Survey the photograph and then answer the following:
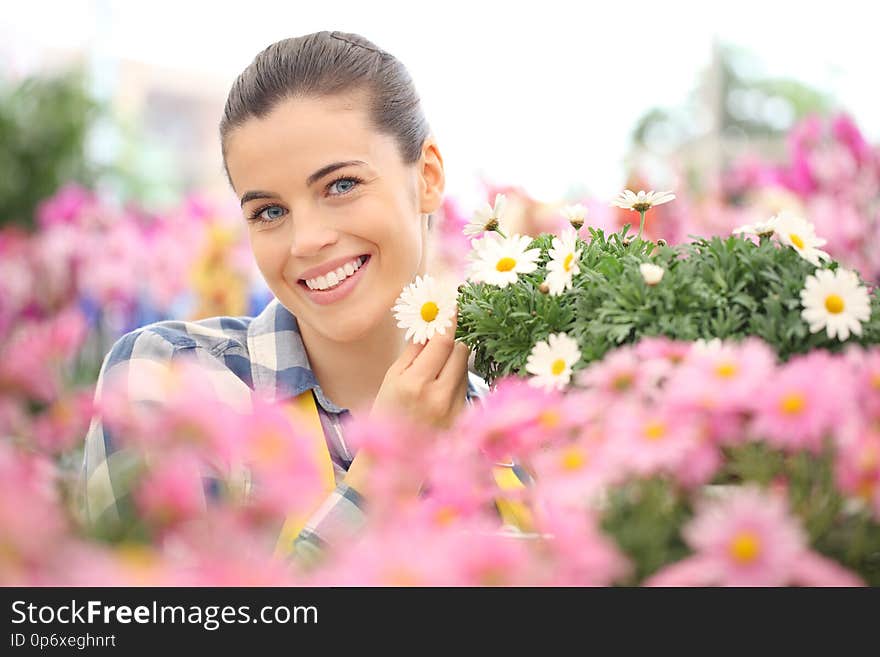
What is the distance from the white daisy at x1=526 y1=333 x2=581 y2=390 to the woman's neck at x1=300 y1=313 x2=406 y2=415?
516 mm

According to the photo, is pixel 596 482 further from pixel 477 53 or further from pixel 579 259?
pixel 477 53

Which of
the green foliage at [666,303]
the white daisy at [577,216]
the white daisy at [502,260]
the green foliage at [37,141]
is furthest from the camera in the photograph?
the green foliage at [37,141]

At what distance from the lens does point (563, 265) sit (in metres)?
0.81

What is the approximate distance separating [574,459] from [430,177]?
81 cm

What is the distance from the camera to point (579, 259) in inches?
32.6

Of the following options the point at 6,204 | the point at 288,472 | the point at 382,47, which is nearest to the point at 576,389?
the point at 288,472

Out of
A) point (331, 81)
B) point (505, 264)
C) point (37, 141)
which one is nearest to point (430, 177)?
point (331, 81)

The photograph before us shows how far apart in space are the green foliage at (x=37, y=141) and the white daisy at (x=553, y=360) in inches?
79.3

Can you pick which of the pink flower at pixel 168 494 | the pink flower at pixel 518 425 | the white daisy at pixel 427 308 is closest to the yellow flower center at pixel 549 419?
the pink flower at pixel 518 425

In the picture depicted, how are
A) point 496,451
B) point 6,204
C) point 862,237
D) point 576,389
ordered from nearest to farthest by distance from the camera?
point 496,451, point 576,389, point 862,237, point 6,204

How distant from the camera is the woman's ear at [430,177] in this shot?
125cm

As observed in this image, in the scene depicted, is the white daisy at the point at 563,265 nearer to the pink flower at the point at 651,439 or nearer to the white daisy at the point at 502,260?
the white daisy at the point at 502,260

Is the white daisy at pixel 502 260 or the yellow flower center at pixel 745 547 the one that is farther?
the white daisy at pixel 502 260
